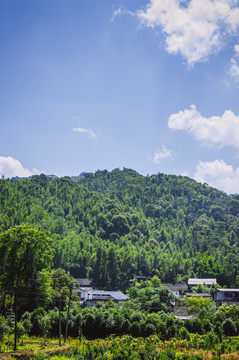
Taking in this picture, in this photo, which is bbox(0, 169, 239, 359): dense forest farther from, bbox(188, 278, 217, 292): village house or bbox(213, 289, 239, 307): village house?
bbox(213, 289, 239, 307): village house

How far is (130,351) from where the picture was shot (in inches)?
914

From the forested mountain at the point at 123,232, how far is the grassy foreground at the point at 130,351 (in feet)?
197

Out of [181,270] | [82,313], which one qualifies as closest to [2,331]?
[82,313]

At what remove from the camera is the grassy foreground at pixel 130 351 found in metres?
21.8

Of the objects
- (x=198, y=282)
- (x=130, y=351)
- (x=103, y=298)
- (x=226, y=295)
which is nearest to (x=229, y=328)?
(x=130, y=351)

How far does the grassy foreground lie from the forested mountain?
5997 cm

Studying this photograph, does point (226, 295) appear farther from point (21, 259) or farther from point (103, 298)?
point (21, 259)

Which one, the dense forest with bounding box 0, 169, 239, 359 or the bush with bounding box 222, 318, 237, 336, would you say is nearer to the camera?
the bush with bounding box 222, 318, 237, 336

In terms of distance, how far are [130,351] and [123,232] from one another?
114 metres

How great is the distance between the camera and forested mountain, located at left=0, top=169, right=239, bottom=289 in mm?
91062

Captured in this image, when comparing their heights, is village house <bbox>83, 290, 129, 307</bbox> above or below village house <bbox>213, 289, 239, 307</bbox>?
below

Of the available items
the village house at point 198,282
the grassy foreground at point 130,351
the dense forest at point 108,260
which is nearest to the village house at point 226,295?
the dense forest at point 108,260

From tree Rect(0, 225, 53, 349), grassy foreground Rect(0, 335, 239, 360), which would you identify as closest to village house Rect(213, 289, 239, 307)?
grassy foreground Rect(0, 335, 239, 360)

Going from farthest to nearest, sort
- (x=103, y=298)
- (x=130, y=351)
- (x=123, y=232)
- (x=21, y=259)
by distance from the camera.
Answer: (x=123, y=232) < (x=103, y=298) < (x=21, y=259) < (x=130, y=351)
